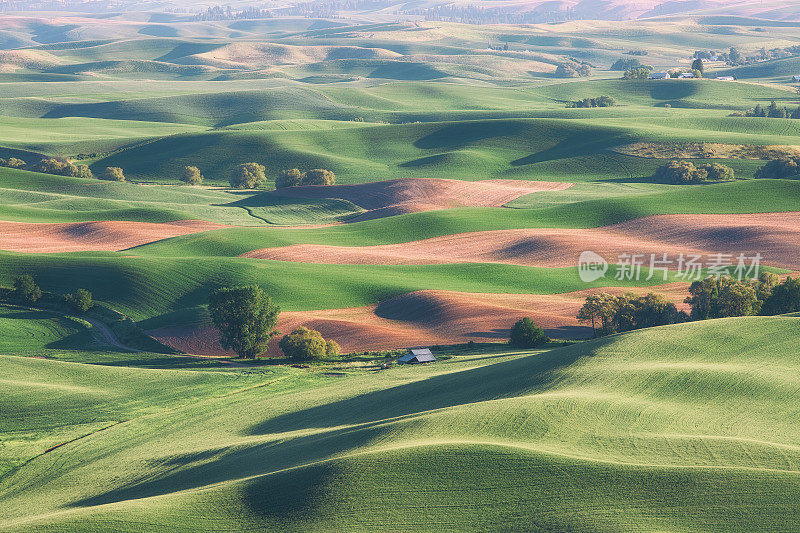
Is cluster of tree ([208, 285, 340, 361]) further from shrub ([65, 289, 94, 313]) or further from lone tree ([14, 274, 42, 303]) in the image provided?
lone tree ([14, 274, 42, 303])

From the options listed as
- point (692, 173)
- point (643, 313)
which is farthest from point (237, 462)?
point (692, 173)

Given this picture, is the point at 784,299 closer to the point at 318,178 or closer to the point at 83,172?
the point at 318,178

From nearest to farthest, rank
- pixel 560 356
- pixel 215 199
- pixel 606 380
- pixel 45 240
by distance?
pixel 606 380 < pixel 560 356 < pixel 45 240 < pixel 215 199

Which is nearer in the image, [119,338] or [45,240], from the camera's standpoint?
[119,338]

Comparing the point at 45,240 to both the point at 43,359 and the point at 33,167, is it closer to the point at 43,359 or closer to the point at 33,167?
the point at 43,359

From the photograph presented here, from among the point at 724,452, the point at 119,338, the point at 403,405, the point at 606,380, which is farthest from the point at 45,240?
the point at 724,452

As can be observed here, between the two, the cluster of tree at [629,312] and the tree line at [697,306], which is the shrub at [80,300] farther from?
the cluster of tree at [629,312]
